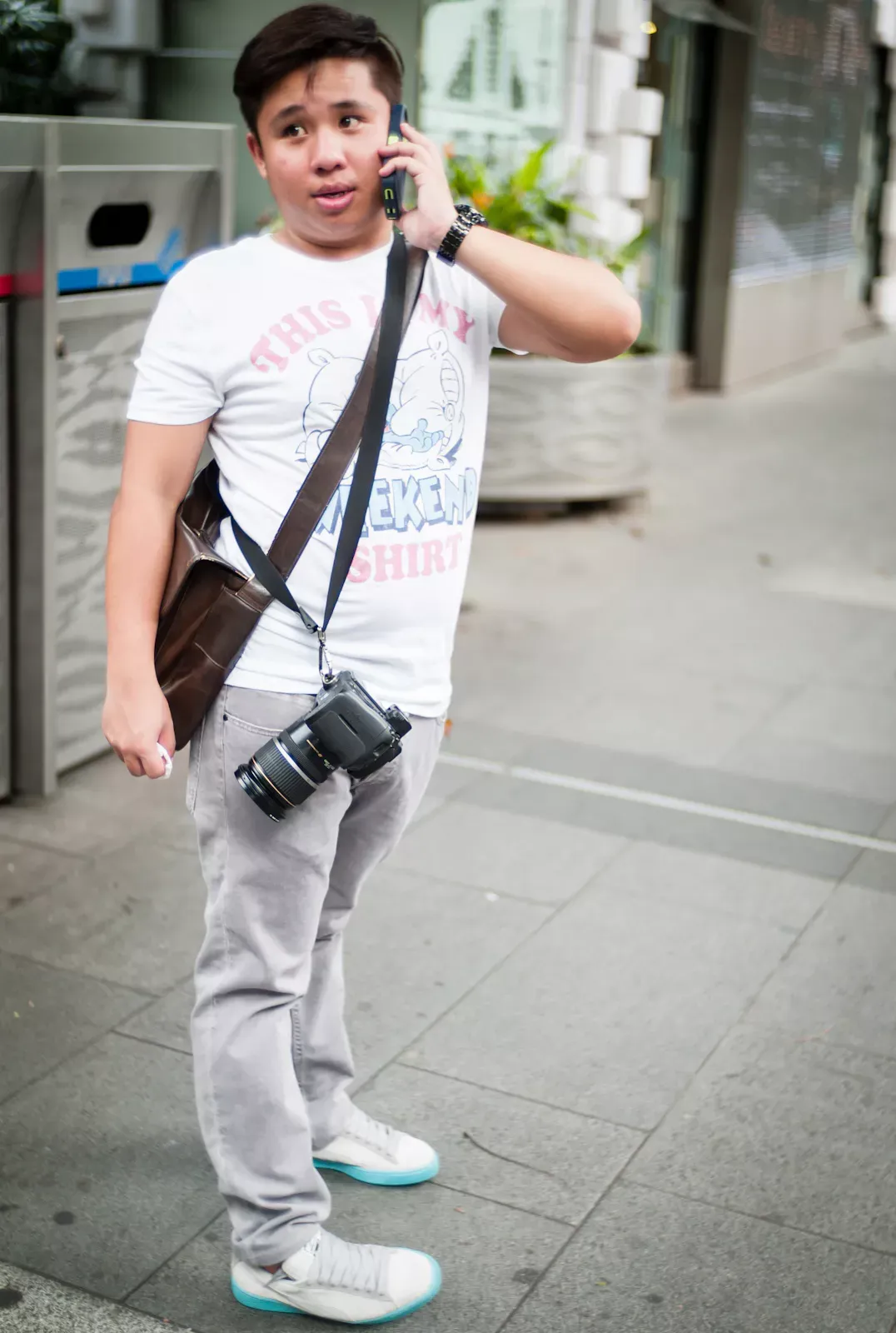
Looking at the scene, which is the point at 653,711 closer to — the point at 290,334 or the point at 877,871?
the point at 877,871

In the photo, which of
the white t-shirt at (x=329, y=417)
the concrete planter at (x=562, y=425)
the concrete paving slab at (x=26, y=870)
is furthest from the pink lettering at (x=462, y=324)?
the concrete planter at (x=562, y=425)

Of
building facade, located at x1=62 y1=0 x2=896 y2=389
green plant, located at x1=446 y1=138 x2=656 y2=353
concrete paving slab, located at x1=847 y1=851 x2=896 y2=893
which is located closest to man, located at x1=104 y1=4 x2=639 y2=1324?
concrete paving slab, located at x1=847 y1=851 x2=896 y2=893

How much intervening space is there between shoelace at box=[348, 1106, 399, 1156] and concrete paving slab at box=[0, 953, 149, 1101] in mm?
719

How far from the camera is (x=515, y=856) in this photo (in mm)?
4367

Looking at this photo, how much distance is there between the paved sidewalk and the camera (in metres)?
2.66

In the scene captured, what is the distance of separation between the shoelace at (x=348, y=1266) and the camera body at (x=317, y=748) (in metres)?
0.76

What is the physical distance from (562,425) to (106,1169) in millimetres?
5911

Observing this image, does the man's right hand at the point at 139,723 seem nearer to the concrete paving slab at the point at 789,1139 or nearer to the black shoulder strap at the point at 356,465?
the black shoulder strap at the point at 356,465

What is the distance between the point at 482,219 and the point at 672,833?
103 inches

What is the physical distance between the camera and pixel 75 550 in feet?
15.1

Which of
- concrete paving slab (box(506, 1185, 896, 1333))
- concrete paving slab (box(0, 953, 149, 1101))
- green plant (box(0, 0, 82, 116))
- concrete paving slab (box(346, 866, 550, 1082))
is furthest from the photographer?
green plant (box(0, 0, 82, 116))

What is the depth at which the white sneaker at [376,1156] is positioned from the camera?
288 centimetres

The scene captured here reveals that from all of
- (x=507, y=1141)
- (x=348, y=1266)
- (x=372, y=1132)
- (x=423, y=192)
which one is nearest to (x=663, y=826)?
(x=507, y=1141)

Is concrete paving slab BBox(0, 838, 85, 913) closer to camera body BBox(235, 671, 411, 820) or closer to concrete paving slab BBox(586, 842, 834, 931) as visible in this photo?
concrete paving slab BBox(586, 842, 834, 931)
